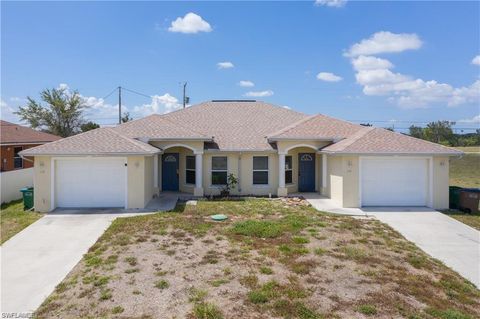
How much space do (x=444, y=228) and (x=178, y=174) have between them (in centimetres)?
1416

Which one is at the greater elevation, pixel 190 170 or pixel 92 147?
pixel 92 147

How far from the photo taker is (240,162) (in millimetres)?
19734

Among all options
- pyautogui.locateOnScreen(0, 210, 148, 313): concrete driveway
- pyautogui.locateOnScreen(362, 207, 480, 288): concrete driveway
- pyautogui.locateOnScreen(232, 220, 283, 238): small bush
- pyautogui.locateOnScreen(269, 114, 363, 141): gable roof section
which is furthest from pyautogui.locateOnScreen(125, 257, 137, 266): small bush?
pyautogui.locateOnScreen(269, 114, 363, 141): gable roof section

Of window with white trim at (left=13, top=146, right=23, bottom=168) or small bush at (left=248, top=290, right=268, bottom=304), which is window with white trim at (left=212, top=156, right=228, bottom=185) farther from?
window with white trim at (left=13, top=146, right=23, bottom=168)

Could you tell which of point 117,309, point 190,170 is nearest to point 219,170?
point 190,170

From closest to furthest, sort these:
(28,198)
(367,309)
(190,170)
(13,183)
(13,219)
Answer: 1. (367,309)
2. (13,219)
3. (28,198)
4. (13,183)
5. (190,170)

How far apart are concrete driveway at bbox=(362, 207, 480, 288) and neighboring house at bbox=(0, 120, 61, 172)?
20159mm

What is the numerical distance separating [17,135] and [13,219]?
12309 mm

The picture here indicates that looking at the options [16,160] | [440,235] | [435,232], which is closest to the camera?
[440,235]

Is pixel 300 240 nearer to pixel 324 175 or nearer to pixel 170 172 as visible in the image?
pixel 324 175

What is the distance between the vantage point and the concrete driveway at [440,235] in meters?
9.17

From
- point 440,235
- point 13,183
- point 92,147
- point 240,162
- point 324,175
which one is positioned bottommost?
point 440,235

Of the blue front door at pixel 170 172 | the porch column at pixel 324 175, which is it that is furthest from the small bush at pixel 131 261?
the porch column at pixel 324 175

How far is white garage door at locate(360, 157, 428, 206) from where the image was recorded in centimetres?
1598
